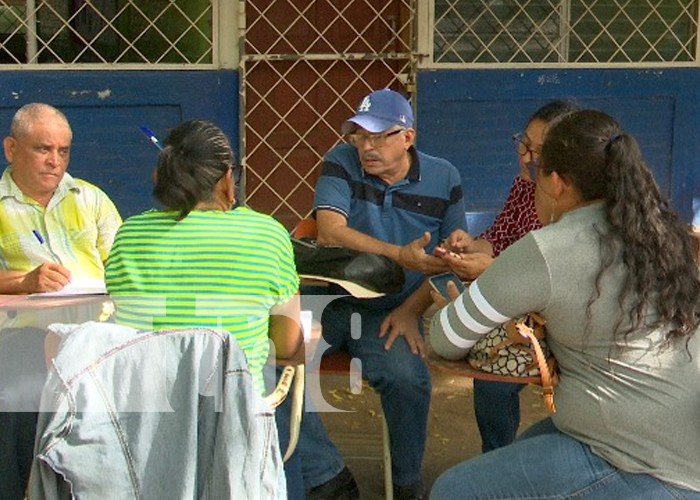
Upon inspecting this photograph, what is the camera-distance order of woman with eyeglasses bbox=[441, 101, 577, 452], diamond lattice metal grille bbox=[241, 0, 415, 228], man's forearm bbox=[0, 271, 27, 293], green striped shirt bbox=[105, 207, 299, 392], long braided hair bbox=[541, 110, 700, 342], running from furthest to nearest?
diamond lattice metal grille bbox=[241, 0, 415, 228], woman with eyeglasses bbox=[441, 101, 577, 452], man's forearm bbox=[0, 271, 27, 293], green striped shirt bbox=[105, 207, 299, 392], long braided hair bbox=[541, 110, 700, 342]

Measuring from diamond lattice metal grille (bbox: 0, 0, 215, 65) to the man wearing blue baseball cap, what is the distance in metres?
2.26

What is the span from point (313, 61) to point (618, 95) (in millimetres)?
1652

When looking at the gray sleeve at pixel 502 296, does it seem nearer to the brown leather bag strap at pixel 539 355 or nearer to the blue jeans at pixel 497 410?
the brown leather bag strap at pixel 539 355

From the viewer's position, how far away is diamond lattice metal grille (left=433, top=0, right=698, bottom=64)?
19.4ft

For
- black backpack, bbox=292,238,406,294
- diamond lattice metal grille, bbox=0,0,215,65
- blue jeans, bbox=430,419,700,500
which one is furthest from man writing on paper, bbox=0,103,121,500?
diamond lattice metal grille, bbox=0,0,215,65

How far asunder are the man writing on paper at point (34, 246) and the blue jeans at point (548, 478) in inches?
49.1

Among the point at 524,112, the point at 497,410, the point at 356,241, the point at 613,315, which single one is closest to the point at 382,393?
the point at 497,410

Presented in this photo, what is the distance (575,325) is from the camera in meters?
2.40

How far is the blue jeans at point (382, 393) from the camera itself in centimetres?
345

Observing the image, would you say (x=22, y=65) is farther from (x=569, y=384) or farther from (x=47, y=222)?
(x=569, y=384)

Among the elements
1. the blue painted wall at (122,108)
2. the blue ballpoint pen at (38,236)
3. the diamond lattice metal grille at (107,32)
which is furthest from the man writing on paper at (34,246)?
the diamond lattice metal grille at (107,32)

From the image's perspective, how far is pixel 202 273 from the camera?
2611mm

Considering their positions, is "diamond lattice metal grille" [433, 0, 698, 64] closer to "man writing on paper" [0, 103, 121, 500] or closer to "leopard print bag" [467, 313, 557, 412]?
"man writing on paper" [0, 103, 121, 500]

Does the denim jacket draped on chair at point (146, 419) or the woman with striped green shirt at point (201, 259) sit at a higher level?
the woman with striped green shirt at point (201, 259)
